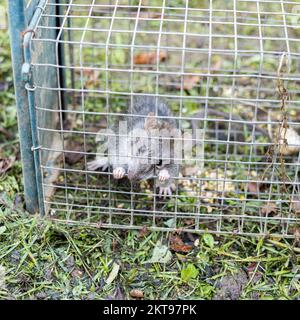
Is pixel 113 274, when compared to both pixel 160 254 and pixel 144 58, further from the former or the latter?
pixel 144 58

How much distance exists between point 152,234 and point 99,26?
10.5 ft

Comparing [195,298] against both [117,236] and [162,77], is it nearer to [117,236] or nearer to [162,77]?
[117,236]

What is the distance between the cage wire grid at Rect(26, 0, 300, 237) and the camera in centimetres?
384

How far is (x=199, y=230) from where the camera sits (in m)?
4.34

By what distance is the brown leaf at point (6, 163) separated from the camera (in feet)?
15.7

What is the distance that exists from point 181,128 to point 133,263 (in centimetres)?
123

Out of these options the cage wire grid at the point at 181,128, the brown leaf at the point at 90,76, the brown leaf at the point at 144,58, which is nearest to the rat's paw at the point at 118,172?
the cage wire grid at the point at 181,128

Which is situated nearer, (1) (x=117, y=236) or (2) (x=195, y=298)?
(2) (x=195, y=298)

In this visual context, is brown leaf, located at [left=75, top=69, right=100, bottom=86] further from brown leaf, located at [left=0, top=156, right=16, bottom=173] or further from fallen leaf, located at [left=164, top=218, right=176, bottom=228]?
fallen leaf, located at [left=164, top=218, right=176, bottom=228]

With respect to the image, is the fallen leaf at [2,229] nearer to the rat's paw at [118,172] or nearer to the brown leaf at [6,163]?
the brown leaf at [6,163]

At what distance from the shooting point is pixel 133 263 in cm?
414

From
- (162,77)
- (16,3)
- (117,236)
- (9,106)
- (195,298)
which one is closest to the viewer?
(16,3)

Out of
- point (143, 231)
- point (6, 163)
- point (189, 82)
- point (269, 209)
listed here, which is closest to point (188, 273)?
point (143, 231)

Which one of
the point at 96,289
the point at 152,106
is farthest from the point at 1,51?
the point at 96,289
